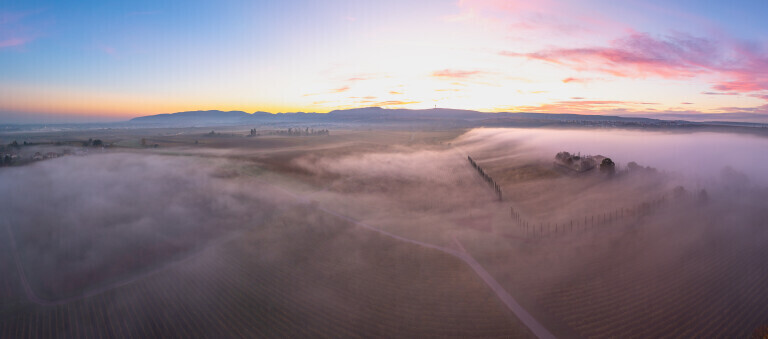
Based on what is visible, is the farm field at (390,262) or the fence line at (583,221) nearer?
the farm field at (390,262)

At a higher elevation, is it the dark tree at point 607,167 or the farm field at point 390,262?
the dark tree at point 607,167

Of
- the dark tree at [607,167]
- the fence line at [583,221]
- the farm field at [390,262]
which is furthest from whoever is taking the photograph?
the dark tree at [607,167]

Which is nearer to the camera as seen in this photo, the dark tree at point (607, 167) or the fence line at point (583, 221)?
the fence line at point (583, 221)

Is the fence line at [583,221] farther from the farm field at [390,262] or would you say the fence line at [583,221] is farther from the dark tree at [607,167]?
the dark tree at [607,167]

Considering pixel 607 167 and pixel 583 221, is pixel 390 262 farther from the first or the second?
pixel 607 167

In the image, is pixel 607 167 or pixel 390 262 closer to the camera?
pixel 390 262

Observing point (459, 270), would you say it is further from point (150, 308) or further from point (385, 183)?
point (385, 183)

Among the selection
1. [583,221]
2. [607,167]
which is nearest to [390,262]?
[583,221]

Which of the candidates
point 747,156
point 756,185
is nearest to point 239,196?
point 756,185

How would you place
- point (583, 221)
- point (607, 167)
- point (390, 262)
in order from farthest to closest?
point (607, 167)
point (583, 221)
point (390, 262)

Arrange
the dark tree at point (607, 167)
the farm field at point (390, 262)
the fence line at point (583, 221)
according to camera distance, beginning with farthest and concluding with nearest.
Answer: the dark tree at point (607, 167) → the fence line at point (583, 221) → the farm field at point (390, 262)

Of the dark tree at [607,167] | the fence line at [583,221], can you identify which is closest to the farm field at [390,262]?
the fence line at [583,221]

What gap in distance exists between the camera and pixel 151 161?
198 ft

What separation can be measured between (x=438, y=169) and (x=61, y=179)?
197 feet
